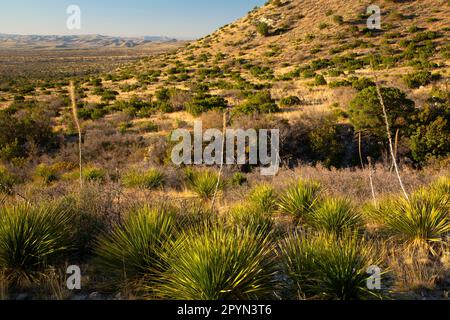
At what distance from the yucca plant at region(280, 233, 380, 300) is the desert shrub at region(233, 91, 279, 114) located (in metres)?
13.7

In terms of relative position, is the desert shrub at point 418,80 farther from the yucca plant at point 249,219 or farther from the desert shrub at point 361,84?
the yucca plant at point 249,219

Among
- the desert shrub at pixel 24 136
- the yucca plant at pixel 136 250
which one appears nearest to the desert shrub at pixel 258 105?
the desert shrub at pixel 24 136

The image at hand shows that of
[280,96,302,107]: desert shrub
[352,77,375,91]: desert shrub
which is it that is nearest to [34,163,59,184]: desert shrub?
[280,96,302,107]: desert shrub

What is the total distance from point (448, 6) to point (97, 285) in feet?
146

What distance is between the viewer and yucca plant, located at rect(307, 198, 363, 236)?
5.44 meters

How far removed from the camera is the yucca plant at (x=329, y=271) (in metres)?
3.55

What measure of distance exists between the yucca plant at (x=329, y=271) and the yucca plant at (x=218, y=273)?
1.16 feet

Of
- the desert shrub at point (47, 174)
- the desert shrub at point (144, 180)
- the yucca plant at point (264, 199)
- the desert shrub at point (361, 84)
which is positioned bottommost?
the desert shrub at point (47, 174)

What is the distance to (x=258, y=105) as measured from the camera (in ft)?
63.3

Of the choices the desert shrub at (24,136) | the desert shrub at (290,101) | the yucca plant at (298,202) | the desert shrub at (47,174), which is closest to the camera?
the yucca plant at (298,202)

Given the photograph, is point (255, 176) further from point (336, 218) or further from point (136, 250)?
point (136, 250)

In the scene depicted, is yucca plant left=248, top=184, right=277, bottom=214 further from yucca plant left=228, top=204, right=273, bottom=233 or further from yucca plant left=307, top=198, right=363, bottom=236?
yucca plant left=307, top=198, right=363, bottom=236

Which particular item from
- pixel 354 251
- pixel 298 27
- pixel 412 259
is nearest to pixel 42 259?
pixel 354 251

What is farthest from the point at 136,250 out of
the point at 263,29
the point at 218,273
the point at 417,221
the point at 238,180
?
the point at 263,29
